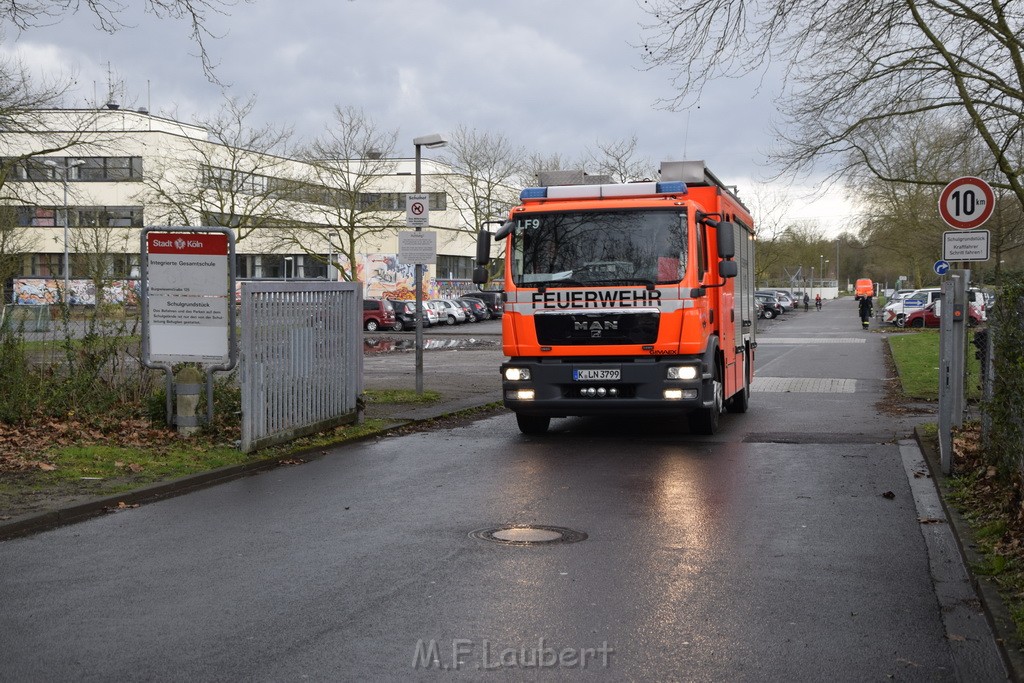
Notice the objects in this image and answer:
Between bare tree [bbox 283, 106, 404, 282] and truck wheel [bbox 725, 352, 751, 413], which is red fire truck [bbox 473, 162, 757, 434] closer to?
truck wheel [bbox 725, 352, 751, 413]

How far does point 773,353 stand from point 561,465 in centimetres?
2378

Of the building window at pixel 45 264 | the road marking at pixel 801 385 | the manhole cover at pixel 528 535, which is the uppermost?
the building window at pixel 45 264

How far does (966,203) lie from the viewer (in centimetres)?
1316

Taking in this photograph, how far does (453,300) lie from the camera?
6581 centimetres

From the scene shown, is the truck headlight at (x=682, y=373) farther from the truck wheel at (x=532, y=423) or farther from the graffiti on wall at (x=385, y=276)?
the graffiti on wall at (x=385, y=276)

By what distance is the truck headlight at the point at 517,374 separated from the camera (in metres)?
13.2

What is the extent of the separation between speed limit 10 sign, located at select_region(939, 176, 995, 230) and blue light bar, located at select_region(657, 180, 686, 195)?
300 centimetres

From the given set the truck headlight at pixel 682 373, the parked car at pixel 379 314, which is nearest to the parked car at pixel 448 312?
the parked car at pixel 379 314

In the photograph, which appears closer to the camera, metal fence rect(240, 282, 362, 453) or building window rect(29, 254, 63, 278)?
metal fence rect(240, 282, 362, 453)

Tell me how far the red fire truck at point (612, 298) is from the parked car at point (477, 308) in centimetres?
5460

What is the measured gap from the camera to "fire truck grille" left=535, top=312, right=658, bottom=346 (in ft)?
41.7

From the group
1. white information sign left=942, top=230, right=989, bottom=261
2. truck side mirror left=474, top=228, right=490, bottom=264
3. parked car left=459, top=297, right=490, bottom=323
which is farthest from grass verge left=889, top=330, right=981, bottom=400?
parked car left=459, top=297, right=490, bottom=323

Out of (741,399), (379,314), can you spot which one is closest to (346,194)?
(379,314)

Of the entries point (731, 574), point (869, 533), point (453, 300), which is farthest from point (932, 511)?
point (453, 300)
